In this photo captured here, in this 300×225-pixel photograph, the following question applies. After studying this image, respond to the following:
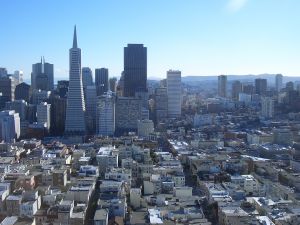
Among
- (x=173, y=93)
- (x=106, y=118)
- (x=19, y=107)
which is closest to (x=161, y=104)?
(x=173, y=93)

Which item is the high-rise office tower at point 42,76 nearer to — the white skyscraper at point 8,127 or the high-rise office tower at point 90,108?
the high-rise office tower at point 90,108

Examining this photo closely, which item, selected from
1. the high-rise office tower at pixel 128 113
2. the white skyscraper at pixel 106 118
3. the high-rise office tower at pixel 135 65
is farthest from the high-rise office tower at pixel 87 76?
the white skyscraper at pixel 106 118

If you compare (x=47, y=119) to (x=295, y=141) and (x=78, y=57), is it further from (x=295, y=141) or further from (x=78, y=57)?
(x=295, y=141)

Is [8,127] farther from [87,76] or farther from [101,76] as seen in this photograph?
[101,76]

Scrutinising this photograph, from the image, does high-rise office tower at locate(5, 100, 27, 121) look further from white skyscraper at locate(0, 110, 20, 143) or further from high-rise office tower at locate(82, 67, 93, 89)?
high-rise office tower at locate(82, 67, 93, 89)

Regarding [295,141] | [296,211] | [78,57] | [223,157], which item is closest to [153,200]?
[296,211]

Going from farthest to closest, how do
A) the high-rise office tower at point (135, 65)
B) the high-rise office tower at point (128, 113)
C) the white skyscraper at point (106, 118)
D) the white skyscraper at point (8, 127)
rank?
the high-rise office tower at point (135, 65) → the high-rise office tower at point (128, 113) → the white skyscraper at point (106, 118) → the white skyscraper at point (8, 127)
